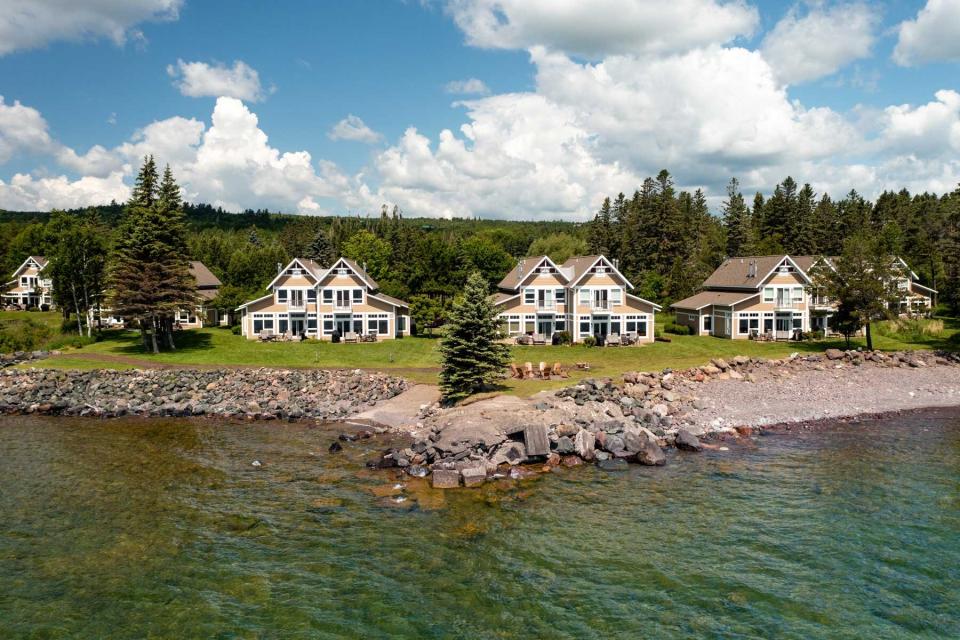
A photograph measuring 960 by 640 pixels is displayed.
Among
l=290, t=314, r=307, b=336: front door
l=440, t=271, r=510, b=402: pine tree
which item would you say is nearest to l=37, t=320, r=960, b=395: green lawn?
l=290, t=314, r=307, b=336: front door

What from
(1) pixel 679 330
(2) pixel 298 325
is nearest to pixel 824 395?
(1) pixel 679 330

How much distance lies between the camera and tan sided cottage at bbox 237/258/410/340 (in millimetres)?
58500

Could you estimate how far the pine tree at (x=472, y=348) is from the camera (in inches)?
1350

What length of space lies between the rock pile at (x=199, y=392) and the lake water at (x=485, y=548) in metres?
8.07

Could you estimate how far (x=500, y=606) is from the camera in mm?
15070

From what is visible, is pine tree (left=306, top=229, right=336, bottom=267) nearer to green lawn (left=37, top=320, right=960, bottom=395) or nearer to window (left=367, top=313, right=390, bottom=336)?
window (left=367, top=313, right=390, bottom=336)

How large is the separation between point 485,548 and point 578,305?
39387 mm

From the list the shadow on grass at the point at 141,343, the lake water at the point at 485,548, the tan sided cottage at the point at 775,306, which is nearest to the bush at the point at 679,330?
the tan sided cottage at the point at 775,306

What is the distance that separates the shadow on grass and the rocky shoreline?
30.1 meters

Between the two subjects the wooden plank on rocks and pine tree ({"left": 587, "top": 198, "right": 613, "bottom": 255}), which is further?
pine tree ({"left": 587, "top": 198, "right": 613, "bottom": 255})

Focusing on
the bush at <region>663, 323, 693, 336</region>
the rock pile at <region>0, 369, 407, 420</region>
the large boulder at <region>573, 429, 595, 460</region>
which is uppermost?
the bush at <region>663, 323, 693, 336</region>

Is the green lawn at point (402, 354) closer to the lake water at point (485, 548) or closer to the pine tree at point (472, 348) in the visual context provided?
the pine tree at point (472, 348)

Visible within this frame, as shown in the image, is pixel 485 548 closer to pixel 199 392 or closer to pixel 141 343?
pixel 199 392

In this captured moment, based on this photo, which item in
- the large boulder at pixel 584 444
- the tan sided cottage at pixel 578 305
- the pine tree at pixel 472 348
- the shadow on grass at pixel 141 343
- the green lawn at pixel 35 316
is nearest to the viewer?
the large boulder at pixel 584 444
